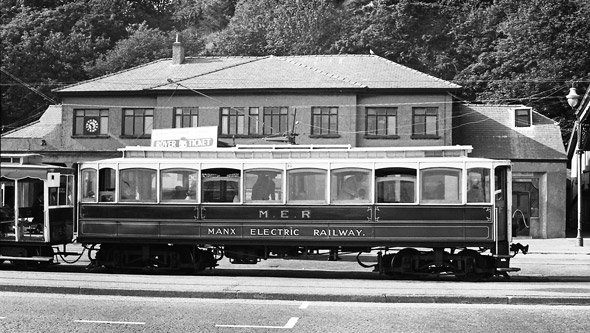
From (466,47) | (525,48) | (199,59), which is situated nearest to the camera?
(199,59)

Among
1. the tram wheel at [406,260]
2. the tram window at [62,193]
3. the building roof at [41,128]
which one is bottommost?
the tram wheel at [406,260]

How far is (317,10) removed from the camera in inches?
3059

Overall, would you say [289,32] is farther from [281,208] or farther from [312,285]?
[312,285]

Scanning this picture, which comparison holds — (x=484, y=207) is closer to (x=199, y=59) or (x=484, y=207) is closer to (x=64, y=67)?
(x=199, y=59)

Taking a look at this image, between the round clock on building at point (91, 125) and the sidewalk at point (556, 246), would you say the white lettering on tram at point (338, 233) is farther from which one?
the round clock on building at point (91, 125)

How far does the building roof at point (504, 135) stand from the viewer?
1606 inches

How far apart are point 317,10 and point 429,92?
38535mm

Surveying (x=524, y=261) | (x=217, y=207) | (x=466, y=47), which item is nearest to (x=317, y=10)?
(x=466, y=47)

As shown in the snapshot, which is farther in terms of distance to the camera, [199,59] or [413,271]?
[199,59]

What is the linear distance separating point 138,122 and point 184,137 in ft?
25.1

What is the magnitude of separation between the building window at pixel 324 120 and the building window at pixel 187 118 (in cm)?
623

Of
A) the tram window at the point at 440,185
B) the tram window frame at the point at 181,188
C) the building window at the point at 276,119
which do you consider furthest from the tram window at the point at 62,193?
the building window at the point at 276,119

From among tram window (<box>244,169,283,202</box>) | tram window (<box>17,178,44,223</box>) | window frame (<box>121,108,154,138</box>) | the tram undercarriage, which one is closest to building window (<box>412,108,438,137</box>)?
window frame (<box>121,108,154,138</box>)

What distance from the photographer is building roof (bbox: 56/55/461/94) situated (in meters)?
41.6
